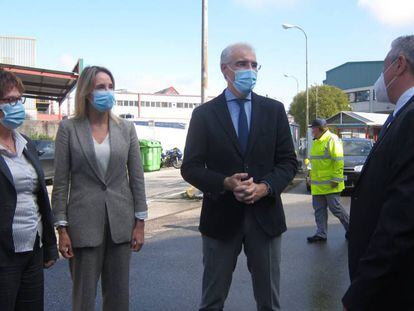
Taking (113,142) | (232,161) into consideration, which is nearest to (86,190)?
(113,142)

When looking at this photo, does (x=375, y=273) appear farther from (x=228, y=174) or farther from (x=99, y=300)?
(x=99, y=300)

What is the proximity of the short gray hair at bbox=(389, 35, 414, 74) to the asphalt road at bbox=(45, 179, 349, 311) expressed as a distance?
3.12 m

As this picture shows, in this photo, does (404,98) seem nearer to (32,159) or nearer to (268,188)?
(268,188)

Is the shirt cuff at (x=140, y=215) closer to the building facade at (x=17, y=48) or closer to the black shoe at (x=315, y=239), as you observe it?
the black shoe at (x=315, y=239)

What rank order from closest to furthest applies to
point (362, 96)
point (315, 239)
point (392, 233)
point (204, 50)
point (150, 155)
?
point (392, 233)
point (315, 239)
point (204, 50)
point (150, 155)
point (362, 96)

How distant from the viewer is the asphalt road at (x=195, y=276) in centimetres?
470

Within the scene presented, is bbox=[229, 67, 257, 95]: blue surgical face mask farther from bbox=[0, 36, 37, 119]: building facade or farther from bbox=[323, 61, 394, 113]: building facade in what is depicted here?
bbox=[323, 61, 394, 113]: building facade

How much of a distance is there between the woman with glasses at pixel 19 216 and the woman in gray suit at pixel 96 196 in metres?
0.11

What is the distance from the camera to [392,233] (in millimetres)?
1738

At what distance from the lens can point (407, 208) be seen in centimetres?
173

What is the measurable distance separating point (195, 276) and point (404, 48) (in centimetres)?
413

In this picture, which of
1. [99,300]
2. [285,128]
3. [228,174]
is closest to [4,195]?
[228,174]

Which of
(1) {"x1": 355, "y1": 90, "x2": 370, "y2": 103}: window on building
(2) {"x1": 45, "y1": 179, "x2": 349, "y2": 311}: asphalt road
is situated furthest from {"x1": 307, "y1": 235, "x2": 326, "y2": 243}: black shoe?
(1) {"x1": 355, "y1": 90, "x2": 370, "y2": 103}: window on building

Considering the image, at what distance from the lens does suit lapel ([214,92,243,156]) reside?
3.06 metres
